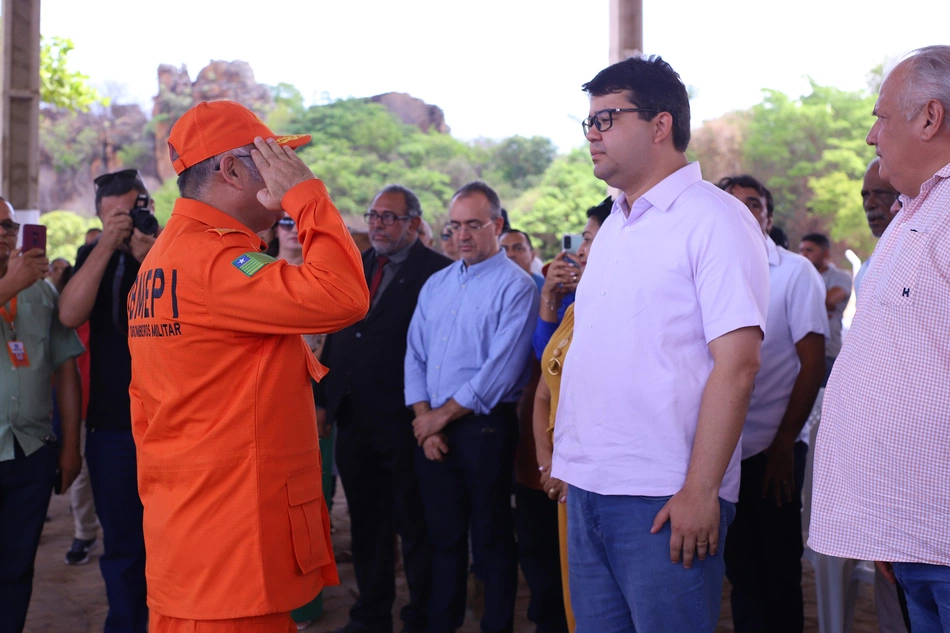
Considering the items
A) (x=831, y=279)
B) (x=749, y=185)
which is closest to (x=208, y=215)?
(x=749, y=185)

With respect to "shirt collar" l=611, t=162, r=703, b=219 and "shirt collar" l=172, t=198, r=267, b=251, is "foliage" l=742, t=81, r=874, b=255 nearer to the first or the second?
"shirt collar" l=611, t=162, r=703, b=219

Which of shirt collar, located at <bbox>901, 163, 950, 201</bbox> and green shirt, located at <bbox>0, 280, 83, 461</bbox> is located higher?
shirt collar, located at <bbox>901, 163, 950, 201</bbox>

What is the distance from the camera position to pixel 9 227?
3.36 metres

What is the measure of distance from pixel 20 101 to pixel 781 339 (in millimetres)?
5767

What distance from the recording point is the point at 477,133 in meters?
38.7

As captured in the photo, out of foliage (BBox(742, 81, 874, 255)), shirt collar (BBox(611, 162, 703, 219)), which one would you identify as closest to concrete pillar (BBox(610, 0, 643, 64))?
shirt collar (BBox(611, 162, 703, 219))

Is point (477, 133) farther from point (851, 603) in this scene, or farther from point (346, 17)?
point (851, 603)

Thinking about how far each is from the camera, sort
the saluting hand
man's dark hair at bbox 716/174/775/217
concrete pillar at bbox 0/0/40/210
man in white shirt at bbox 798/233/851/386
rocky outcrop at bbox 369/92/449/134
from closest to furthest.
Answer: the saluting hand < man's dark hair at bbox 716/174/775/217 < concrete pillar at bbox 0/0/40/210 < man in white shirt at bbox 798/233/851/386 < rocky outcrop at bbox 369/92/449/134

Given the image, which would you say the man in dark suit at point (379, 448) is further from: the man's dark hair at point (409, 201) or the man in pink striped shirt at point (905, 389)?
the man in pink striped shirt at point (905, 389)

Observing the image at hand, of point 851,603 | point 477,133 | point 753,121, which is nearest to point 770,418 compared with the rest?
point 851,603

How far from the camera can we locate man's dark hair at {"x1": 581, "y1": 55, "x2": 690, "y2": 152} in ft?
7.00

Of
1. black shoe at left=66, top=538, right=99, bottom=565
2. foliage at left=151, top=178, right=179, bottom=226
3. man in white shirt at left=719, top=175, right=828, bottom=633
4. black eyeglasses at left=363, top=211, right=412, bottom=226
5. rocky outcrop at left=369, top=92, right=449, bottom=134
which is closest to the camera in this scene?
man in white shirt at left=719, top=175, right=828, bottom=633

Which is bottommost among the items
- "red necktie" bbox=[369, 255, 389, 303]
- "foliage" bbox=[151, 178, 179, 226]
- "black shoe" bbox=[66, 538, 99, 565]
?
"black shoe" bbox=[66, 538, 99, 565]

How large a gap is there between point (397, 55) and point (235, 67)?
754 cm
